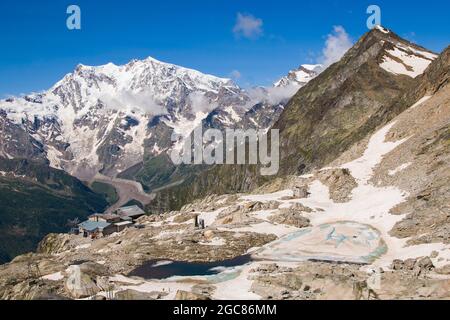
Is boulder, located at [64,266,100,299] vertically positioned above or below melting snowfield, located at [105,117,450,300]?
below

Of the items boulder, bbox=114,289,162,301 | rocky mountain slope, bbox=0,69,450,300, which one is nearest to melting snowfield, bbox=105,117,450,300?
rocky mountain slope, bbox=0,69,450,300

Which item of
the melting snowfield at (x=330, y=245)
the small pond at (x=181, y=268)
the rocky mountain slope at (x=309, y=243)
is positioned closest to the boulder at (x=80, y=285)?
the rocky mountain slope at (x=309, y=243)

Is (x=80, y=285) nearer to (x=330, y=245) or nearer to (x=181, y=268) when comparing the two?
(x=181, y=268)

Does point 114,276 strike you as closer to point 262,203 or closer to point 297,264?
point 297,264

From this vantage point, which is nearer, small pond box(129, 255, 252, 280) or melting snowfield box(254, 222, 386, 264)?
small pond box(129, 255, 252, 280)

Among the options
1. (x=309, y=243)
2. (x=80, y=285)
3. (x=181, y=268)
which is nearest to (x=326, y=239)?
(x=309, y=243)

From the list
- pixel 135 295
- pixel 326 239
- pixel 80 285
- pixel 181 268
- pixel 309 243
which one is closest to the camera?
pixel 135 295

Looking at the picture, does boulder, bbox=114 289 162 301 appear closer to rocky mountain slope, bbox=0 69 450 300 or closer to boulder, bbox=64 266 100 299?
rocky mountain slope, bbox=0 69 450 300

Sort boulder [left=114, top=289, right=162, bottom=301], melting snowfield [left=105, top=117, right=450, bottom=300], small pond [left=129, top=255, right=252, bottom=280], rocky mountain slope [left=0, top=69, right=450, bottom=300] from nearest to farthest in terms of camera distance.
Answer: boulder [left=114, top=289, right=162, bottom=301] < rocky mountain slope [left=0, top=69, right=450, bottom=300] < melting snowfield [left=105, top=117, right=450, bottom=300] < small pond [left=129, top=255, right=252, bottom=280]

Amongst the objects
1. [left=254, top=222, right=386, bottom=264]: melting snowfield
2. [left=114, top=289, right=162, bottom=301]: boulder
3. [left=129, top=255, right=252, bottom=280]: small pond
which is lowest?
[left=114, top=289, right=162, bottom=301]: boulder

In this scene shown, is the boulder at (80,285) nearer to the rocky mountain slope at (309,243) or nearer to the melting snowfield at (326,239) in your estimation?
the rocky mountain slope at (309,243)
